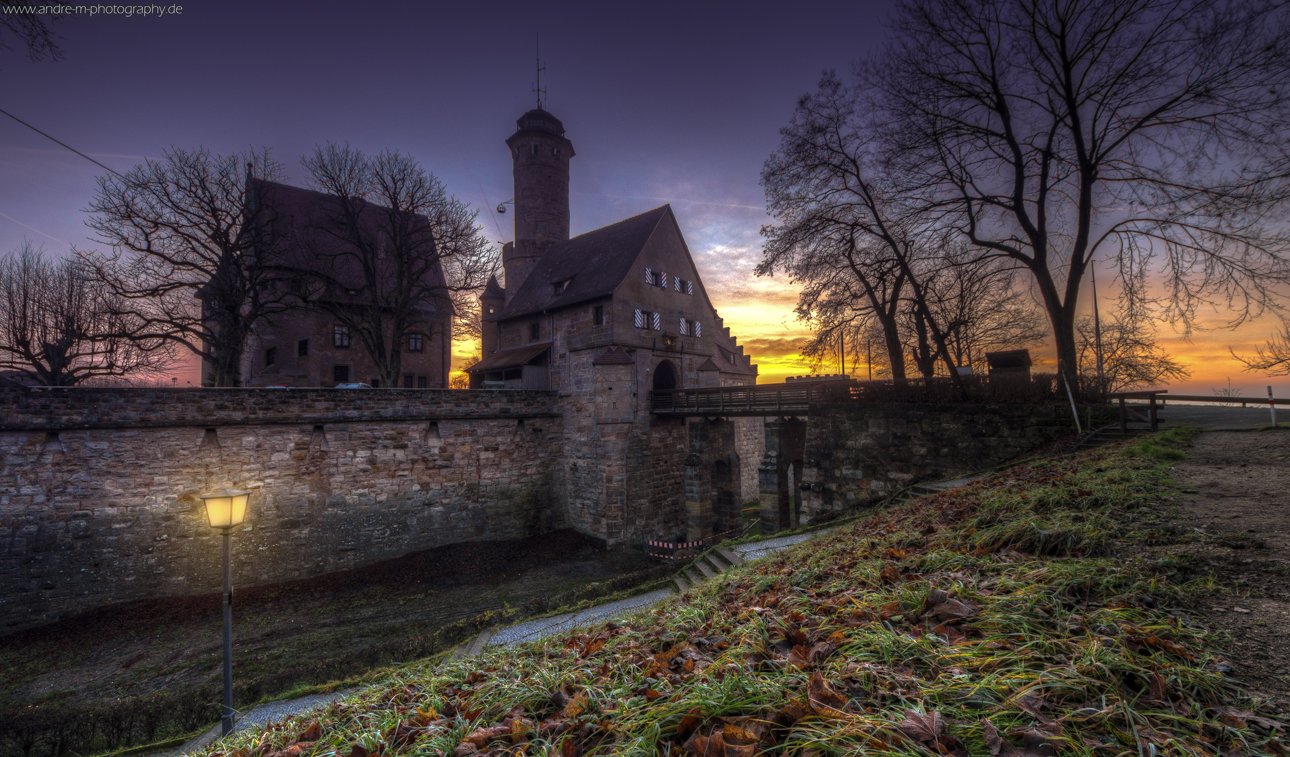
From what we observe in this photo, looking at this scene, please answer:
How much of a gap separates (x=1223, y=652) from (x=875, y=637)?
4.43 feet

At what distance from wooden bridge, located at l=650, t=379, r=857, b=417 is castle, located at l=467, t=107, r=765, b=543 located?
0.72 m

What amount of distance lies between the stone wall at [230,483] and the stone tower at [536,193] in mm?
14189

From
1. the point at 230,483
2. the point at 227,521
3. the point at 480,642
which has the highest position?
the point at 227,521

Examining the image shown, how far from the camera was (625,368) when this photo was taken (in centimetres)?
1859

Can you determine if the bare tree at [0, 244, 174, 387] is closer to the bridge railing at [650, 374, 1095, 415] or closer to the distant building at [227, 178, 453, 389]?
the distant building at [227, 178, 453, 389]

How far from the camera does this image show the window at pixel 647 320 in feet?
65.4

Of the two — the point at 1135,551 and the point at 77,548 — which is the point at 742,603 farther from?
the point at 77,548

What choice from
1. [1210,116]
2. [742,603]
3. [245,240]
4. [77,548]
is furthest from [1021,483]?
[245,240]

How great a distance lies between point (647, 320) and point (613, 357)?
3.10m

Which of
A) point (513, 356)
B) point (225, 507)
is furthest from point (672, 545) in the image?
point (225, 507)

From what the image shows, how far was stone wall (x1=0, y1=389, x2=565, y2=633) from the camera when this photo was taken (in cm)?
1082

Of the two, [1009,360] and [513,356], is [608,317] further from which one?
[1009,360]

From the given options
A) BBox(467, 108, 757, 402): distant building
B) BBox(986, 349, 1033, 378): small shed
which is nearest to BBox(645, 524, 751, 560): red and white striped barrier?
BBox(467, 108, 757, 402): distant building

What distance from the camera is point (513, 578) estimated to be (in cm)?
1398
